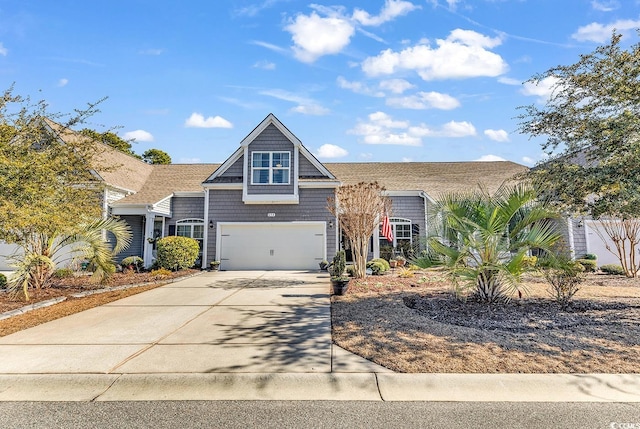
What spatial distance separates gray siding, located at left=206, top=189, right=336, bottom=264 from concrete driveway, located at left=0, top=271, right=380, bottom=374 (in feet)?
24.4

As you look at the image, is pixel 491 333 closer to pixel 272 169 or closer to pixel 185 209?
pixel 272 169

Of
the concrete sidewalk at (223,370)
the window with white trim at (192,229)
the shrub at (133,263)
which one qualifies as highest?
the window with white trim at (192,229)

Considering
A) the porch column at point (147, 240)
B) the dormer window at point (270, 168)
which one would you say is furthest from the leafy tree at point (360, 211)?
the porch column at point (147, 240)

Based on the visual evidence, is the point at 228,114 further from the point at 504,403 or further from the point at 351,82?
the point at 504,403

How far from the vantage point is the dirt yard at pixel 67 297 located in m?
7.04

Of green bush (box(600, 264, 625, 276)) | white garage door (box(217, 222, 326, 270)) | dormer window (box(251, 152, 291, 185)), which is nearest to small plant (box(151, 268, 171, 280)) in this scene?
white garage door (box(217, 222, 326, 270))

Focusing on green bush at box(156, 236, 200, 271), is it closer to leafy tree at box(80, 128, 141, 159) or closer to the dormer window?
the dormer window

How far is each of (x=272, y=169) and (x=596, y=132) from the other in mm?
12302

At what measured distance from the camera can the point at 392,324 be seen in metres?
6.15

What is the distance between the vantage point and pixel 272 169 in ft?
54.4

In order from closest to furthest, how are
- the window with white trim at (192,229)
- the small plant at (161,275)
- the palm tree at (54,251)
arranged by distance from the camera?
the palm tree at (54,251) < the small plant at (161,275) < the window with white trim at (192,229)

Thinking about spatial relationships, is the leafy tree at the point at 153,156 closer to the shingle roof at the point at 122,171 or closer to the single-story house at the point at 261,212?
the shingle roof at the point at 122,171

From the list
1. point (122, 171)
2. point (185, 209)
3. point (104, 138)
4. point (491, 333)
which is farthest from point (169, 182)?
point (491, 333)

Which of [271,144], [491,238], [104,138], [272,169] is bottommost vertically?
[491,238]
